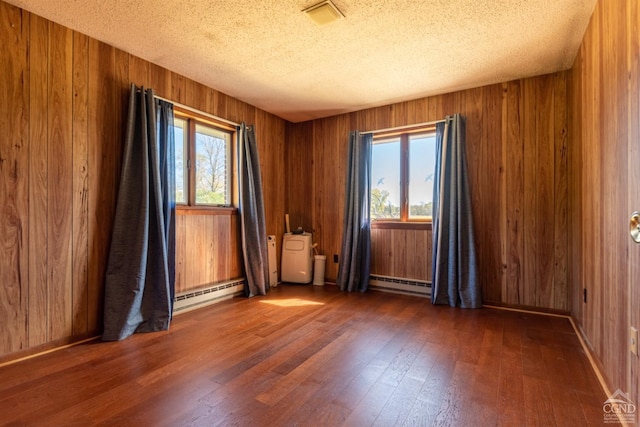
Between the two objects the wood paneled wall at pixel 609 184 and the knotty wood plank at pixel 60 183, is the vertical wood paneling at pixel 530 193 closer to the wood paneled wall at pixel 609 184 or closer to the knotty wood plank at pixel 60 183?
the wood paneled wall at pixel 609 184

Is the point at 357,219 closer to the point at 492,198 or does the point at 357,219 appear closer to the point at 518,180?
the point at 492,198

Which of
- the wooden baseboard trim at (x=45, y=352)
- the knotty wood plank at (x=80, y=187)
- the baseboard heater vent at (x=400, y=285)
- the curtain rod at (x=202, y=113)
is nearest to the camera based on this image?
the wooden baseboard trim at (x=45, y=352)

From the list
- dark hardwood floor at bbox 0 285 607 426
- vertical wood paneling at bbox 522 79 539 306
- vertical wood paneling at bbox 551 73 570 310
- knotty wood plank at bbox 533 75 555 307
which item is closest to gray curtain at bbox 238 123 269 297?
dark hardwood floor at bbox 0 285 607 426

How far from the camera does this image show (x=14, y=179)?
6.38ft

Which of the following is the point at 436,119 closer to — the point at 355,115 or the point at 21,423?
the point at 355,115

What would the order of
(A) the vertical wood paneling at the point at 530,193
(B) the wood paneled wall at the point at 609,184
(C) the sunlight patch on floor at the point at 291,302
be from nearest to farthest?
(B) the wood paneled wall at the point at 609,184 < (A) the vertical wood paneling at the point at 530,193 < (C) the sunlight patch on floor at the point at 291,302

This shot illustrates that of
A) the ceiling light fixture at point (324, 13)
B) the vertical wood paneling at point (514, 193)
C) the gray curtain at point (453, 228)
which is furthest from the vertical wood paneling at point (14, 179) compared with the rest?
the vertical wood paneling at point (514, 193)

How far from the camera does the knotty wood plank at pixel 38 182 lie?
2.01 meters

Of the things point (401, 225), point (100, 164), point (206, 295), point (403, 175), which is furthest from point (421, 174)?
point (100, 164)

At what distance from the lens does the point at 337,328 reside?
2.51 m

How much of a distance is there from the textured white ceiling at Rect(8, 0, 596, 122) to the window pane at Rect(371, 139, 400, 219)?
0.78 meters

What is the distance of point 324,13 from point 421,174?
2184 millimetres

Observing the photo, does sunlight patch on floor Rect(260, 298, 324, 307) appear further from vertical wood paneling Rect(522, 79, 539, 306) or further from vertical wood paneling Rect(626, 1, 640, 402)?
vertical wood paneling Rect(626, 1, 640, 402)

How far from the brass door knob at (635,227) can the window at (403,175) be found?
89.1 inches
